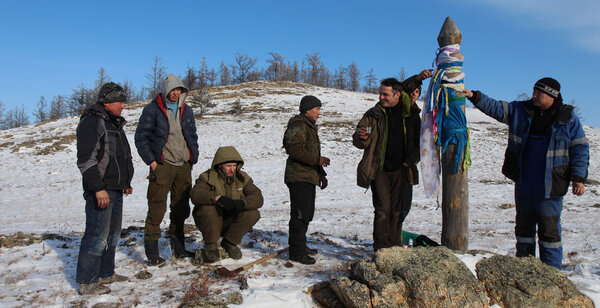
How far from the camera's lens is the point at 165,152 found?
4715mm

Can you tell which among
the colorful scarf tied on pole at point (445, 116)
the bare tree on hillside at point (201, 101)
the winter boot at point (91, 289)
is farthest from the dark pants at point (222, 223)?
the bare tree on hillside at point (201, 101)

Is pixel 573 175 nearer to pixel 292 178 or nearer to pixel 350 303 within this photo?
pixel 350 303

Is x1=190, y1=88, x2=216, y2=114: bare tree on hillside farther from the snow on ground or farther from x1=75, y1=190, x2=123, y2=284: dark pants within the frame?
x1=75, y1=190, x2=123, y2=284: dark pants

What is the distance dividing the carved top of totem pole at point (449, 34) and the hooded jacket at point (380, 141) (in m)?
0.73

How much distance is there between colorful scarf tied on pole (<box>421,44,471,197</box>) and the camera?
4.20m

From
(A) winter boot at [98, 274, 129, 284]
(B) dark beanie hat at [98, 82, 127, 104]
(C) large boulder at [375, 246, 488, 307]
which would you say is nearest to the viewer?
(C) large boulder at [375, 246, 488, 307]

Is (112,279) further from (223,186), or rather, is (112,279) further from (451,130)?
(451,130)

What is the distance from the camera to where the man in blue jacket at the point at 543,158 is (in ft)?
12.7

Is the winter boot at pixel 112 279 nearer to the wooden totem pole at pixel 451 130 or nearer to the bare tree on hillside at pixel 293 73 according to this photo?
the wooden totem pole at pixel 451 130

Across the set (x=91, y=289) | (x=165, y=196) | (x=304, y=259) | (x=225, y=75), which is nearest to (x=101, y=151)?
(x=165, y=196)

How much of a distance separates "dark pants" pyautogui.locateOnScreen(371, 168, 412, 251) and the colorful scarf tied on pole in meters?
0.39

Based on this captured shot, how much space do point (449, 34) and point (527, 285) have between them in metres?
2.59

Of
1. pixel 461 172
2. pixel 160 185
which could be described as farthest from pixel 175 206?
pixel 461 172

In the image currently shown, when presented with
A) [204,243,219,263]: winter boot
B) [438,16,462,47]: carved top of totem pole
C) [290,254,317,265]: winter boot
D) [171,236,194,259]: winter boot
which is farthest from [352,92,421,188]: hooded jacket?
[171,236,194,259]: winter boot
